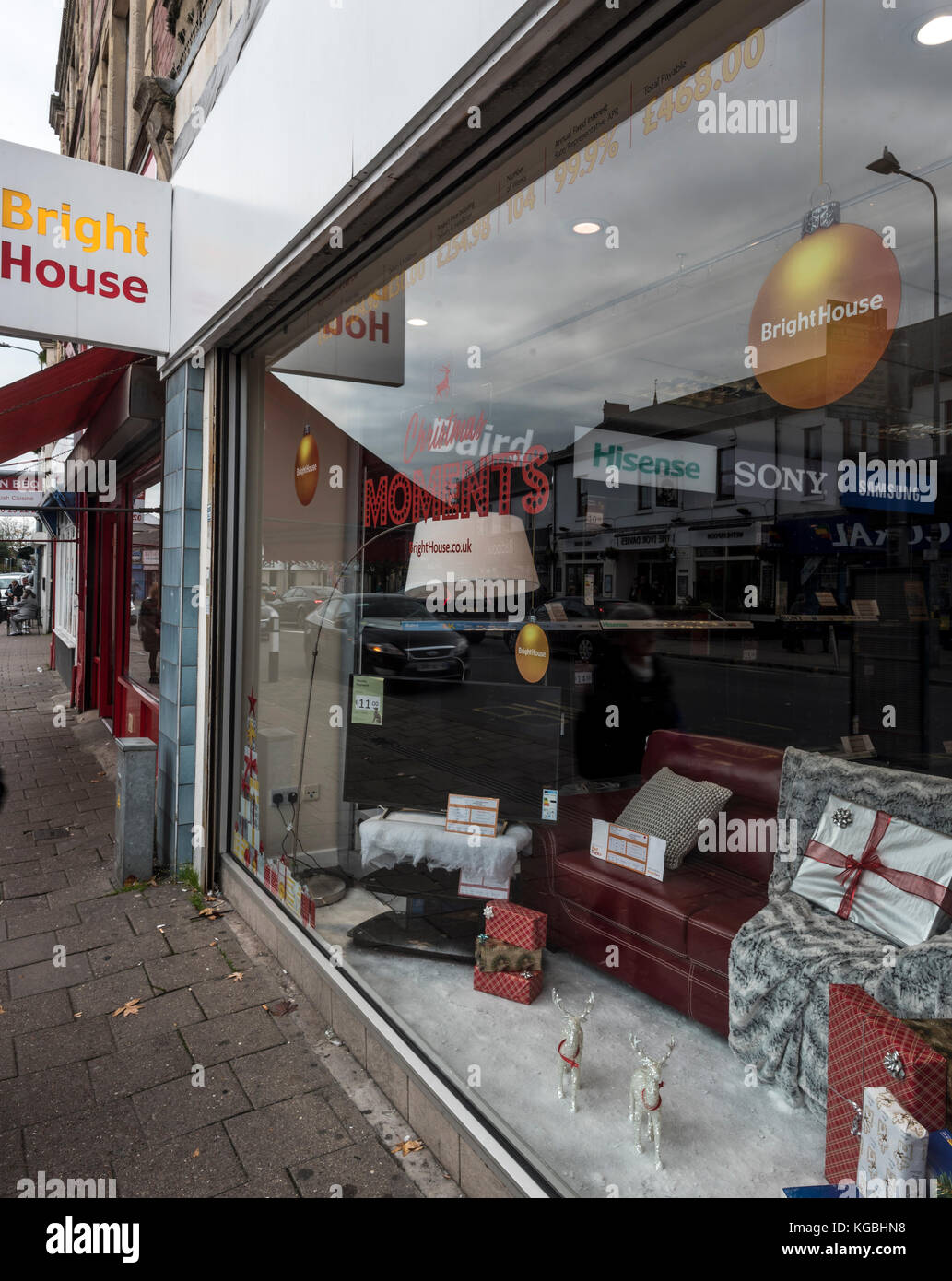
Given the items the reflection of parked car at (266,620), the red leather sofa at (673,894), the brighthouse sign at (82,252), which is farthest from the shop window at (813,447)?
the brighthouse sign at (82,252)

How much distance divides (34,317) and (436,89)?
2.97 meters

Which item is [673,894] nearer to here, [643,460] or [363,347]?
[363,347]

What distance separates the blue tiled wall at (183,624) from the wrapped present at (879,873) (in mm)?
3619

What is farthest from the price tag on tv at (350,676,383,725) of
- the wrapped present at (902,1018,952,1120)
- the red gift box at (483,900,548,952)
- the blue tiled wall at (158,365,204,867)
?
the wrapped present at (902,1018,952,1120)

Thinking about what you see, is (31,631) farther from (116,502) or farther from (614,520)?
(614,520)

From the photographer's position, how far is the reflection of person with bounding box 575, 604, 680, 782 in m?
5.01

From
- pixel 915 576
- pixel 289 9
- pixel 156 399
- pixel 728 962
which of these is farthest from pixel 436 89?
pixel 915 576

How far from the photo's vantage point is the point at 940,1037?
164 cm

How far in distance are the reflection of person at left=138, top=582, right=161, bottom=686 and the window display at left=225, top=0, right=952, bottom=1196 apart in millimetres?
2390

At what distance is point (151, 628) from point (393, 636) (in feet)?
13.9

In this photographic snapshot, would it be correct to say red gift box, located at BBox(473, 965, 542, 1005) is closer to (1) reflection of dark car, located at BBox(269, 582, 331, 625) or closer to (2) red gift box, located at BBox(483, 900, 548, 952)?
(2) red gift box, located at BBox(483, 900, 548, 952)

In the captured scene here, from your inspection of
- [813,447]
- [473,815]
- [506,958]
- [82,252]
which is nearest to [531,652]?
[473,815]

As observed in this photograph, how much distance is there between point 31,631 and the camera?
88.6 feet

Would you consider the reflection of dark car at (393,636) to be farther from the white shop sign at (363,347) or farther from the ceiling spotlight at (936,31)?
the ceiling spotlight at (936,31)
